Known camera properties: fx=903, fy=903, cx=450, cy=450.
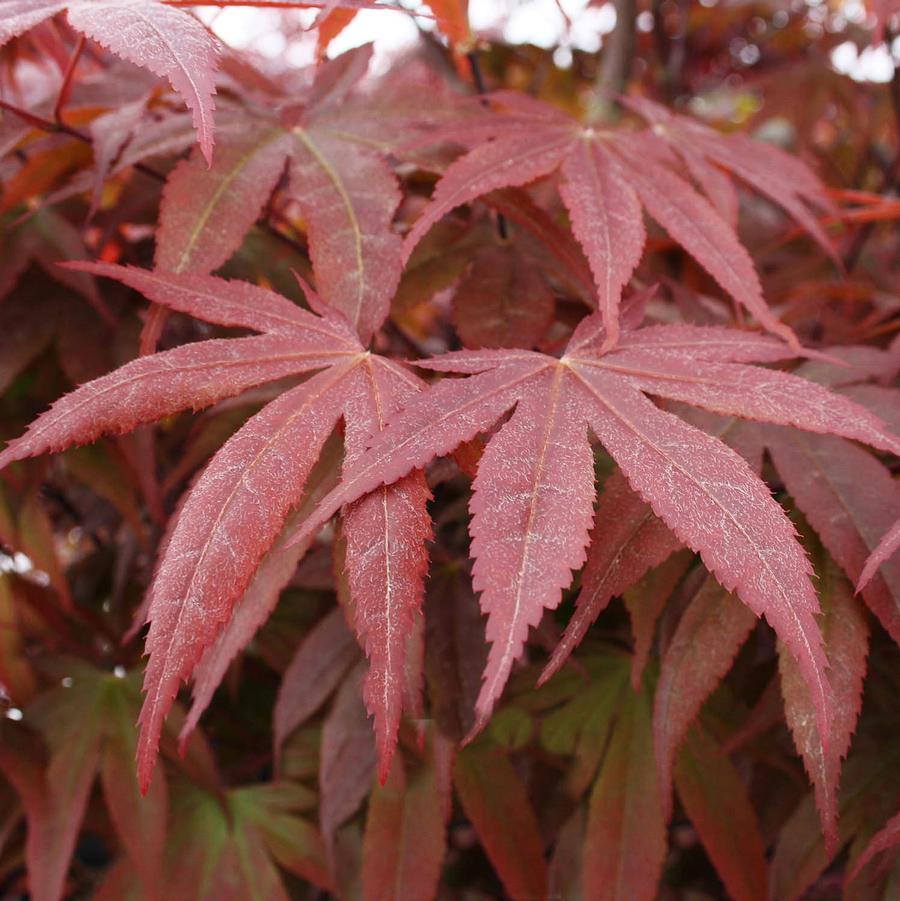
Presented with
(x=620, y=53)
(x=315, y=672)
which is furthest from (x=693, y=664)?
(x=620, y=53)

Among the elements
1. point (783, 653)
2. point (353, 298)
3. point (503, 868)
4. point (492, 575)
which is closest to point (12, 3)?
point (353, 298)

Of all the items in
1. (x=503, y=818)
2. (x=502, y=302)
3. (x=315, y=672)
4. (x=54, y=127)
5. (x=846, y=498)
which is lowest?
(x=503, y=818)

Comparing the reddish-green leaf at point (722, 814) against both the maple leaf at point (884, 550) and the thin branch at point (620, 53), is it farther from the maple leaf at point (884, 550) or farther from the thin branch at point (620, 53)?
the thin branch at point (620, 53)

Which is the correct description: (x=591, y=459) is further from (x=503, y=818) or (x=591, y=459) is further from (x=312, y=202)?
(x=503, y=818)

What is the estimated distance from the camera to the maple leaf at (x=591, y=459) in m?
0.37

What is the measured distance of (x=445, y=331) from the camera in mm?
1121

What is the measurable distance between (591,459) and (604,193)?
21 centimetres

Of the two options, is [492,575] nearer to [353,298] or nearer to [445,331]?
[353,298]

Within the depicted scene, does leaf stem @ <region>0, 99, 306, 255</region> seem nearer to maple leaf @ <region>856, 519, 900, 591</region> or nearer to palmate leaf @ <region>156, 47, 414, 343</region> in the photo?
palmate leaf @ <region>156, 47, 414, 343</region>

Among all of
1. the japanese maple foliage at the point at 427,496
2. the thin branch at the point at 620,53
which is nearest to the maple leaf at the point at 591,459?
the japanese maple foliage at the point at 427,496

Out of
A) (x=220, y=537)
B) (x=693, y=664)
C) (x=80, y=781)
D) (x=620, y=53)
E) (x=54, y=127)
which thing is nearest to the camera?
(x=220, y=537)

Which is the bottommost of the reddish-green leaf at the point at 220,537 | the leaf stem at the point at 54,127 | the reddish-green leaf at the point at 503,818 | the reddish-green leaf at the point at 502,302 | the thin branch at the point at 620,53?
the reddish-green leaf at the point at 503,818

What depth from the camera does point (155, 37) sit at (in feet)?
1.45

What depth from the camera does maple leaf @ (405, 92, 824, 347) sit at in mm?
506
